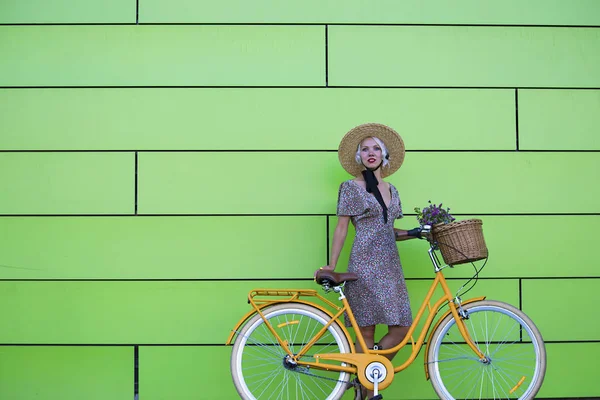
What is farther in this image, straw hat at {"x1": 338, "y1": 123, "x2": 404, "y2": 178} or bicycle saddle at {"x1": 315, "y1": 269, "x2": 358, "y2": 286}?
straw hat at {"x1": 338, "y1": 123, "x2": 404, "y2": 178}

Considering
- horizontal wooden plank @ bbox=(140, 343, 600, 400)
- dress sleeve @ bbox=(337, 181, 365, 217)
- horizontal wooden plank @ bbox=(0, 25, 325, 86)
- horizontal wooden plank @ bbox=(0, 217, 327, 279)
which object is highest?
horizontal wooden plank @ bbox=(0, 25, 325, 86)

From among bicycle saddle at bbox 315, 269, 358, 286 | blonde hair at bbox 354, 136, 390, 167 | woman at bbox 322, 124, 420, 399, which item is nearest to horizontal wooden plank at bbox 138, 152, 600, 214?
blonde hair at bbox 354, 136, 390, 167

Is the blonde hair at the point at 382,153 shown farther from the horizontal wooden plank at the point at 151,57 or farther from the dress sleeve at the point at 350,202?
the horizontal wooden plank at the point at 151,57

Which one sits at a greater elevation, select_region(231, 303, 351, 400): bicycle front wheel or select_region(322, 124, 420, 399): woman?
select_region(322, 124, 420, 399): woman

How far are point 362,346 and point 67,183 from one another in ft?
6.75

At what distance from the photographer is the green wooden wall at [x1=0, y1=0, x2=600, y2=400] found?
3.75m

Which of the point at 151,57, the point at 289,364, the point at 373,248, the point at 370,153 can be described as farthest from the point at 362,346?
the point at 151,57

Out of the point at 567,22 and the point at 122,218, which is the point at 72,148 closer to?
the point at 122,218

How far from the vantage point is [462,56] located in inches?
153

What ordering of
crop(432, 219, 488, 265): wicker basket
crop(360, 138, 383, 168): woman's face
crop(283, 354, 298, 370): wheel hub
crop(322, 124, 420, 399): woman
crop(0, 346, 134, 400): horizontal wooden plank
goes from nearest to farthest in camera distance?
1. crop(432, 219, 488, 265): wicker basket
2. crop(283, 354, 298, 370): wheel hub
3. crop(322, 124, 420, 399): woman
4. crop(360, 138, 383, 168): woman's face
5. crop(0, 346, 134, 400): horizontal wooden plank

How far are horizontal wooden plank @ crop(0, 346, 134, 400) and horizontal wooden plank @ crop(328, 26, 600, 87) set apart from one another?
88.2 inches

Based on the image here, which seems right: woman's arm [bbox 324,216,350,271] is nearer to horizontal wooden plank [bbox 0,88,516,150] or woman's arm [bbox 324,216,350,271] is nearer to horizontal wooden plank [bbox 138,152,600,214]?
horizontal wooden plank [bbox 138,152,600,214]

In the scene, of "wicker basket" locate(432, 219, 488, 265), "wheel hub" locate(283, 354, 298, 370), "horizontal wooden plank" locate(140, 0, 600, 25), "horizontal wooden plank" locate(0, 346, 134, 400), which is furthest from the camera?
"horizontal wooden plank" locate(140, 0, 600, 25)

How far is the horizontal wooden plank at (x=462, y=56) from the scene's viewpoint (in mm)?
3854
